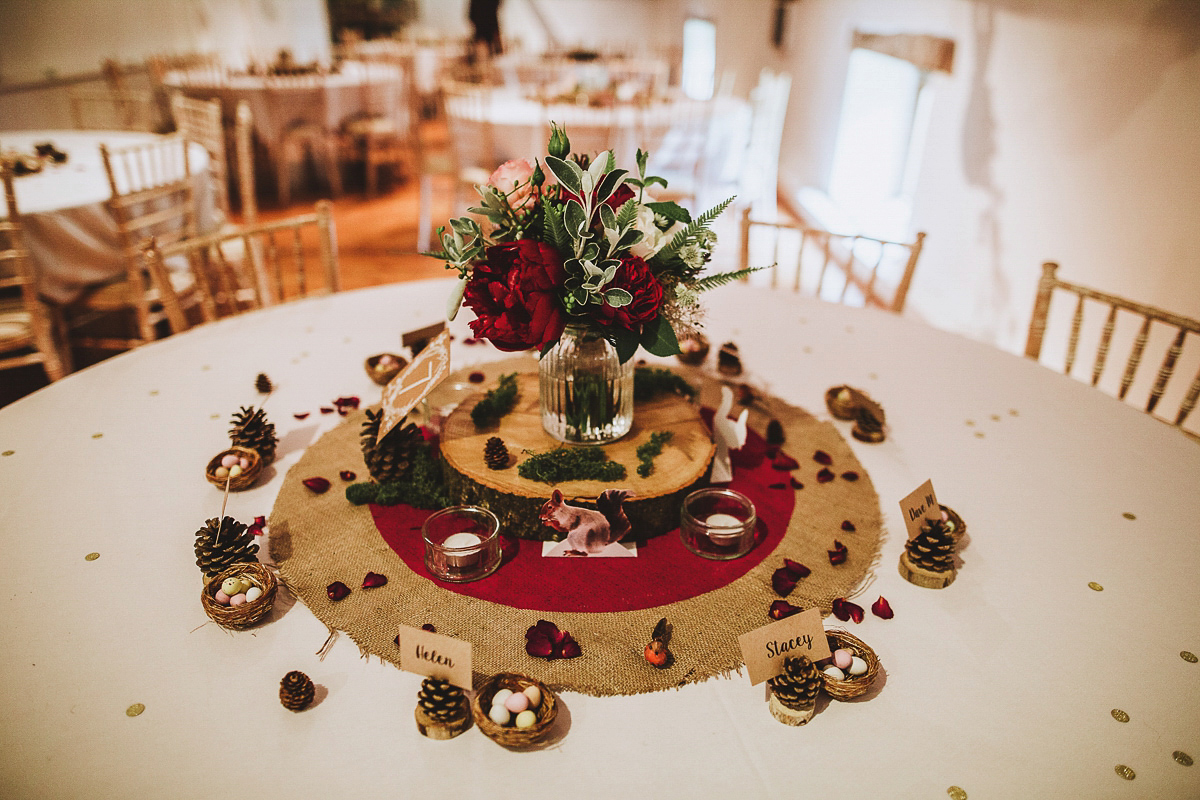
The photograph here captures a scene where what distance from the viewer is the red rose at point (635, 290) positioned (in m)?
0.92

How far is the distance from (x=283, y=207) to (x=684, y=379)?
195 inches

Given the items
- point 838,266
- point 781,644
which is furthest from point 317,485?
point 838,266

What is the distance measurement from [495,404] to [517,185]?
15.3 inches

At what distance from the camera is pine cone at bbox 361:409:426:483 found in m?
1.11

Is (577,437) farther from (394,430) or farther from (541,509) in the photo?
(394,430)

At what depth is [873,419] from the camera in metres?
1.28

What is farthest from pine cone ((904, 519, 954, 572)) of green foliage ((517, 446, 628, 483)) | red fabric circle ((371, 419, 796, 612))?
green foliage ((517, 446, 628, 483))

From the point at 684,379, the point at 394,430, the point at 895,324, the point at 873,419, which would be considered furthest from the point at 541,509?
the point at 895,324

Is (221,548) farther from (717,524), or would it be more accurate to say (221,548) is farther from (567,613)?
(717,524)

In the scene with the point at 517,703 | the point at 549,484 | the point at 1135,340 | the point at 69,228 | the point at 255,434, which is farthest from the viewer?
the point at 69,228

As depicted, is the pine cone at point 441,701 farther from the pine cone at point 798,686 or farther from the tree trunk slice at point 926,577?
the tree trunk slice at point 926,577

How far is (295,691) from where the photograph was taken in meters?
0.75

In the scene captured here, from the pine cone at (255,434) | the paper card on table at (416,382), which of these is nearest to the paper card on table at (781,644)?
the paper card on table at (416,382)

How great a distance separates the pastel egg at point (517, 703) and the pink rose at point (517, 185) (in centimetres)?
60
